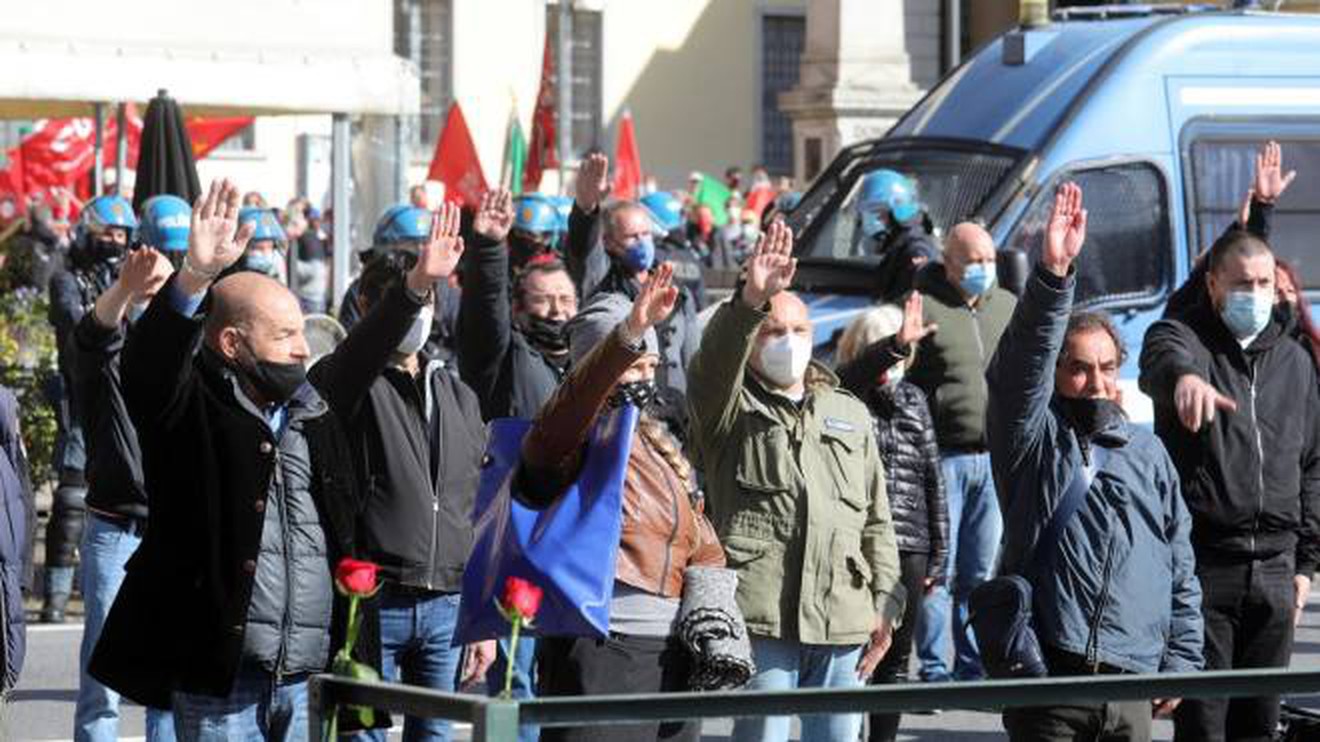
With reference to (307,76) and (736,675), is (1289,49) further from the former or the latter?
(736,675)

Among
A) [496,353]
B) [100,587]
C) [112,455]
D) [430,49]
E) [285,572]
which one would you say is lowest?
[100,587]

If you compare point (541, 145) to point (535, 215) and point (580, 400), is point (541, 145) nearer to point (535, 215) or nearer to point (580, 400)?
point (535, 215)

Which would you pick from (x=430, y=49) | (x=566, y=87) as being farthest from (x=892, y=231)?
(x=566, y=87)

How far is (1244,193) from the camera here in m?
14.7

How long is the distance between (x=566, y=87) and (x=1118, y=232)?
101 ft

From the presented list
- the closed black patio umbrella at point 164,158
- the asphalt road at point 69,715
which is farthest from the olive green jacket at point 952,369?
the closed black patio umbrella at point 164,158

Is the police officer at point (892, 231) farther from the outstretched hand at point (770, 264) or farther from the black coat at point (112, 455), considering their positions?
the outstretched hand at point (770, 264)

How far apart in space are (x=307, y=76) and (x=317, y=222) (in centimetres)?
1187

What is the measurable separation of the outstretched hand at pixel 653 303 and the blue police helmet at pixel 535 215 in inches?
233

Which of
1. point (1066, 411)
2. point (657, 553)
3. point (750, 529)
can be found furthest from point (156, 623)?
point (1066, 411)

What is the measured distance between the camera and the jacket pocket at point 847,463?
314 inches

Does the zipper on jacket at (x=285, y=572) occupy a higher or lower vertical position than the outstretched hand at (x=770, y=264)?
lower

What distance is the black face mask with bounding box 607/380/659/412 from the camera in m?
6.72

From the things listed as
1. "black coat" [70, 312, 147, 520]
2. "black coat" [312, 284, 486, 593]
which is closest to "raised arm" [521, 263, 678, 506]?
"black coat" [312, 284, 486, 593]
